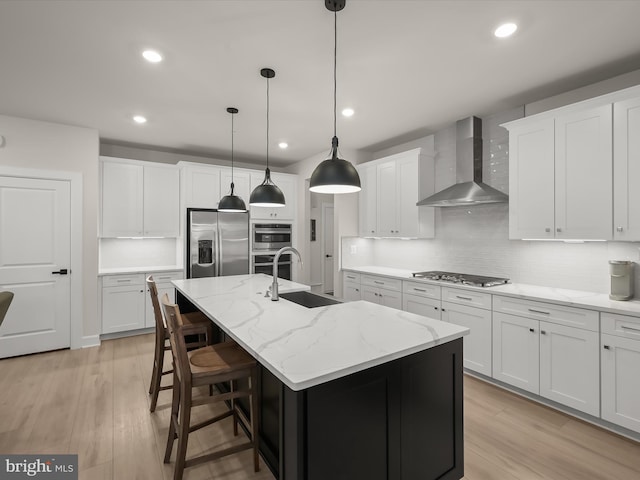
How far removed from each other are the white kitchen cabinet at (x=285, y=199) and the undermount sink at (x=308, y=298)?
8.62 ft

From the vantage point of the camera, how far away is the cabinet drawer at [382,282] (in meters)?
4.04

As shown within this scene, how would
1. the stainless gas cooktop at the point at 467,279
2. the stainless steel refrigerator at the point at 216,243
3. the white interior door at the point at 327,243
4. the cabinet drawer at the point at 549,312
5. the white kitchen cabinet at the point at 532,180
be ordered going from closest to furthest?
the cabinet drawer at the point at 549,312 → the white kitchen cabinet at the point at 532,180 → the stainless gas cooktop at the point at 467,279 → the stainless steel refrigerator at the point at 216,243 → the white interior door at the point at 327,243

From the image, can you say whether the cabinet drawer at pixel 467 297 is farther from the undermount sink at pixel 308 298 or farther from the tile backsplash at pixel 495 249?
the undermount sink at pixel 308 298

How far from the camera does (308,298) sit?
9.67 feet

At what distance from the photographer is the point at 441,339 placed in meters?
1.64

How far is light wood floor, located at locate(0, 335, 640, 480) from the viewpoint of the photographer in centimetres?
200

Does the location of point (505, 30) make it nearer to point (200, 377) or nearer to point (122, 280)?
point (200, 377)

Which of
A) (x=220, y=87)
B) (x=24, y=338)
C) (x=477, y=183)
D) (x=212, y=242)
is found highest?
(x=220, y=87)

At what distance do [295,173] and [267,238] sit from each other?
147cm

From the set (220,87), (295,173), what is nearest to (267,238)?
(295,173)

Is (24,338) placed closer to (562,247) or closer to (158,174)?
(158,174)

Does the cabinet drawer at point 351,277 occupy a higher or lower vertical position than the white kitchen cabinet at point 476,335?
higher

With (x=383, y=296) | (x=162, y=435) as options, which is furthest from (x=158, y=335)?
(x=383, y=296)

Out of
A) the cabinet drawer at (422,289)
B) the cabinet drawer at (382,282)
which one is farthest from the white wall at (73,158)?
the cabinet drawer at (422,289)
